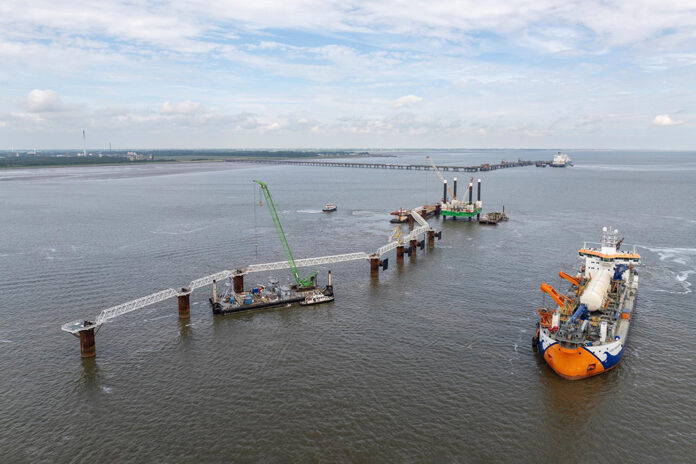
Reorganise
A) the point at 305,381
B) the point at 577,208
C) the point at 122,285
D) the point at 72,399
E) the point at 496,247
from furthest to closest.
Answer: the point at 577,208
the point at 496,247
the point at 122,285
the point at 305,381
the point at 72,399

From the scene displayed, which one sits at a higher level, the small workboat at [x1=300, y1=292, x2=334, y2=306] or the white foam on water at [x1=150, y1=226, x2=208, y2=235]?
the white foam on water at [x1=150, y1=226, x2=208, y2=235]

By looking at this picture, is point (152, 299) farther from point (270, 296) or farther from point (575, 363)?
point (575, 363)

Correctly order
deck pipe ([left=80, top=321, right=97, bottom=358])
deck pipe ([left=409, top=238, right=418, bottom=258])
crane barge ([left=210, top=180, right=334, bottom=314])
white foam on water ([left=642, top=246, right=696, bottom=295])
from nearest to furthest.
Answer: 1. deck pipe ([left=80, top=321, right=97, bottom=358])
2. crane barge ([left=210, top=180, right=334, bottom=314])
3. white foam on water ([left=642, top=246, right=696, bottom=295])
4. deck pipe ([left=409, top=238, right=418, bottom=258])

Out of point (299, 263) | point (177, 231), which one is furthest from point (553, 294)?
point (177, 231)

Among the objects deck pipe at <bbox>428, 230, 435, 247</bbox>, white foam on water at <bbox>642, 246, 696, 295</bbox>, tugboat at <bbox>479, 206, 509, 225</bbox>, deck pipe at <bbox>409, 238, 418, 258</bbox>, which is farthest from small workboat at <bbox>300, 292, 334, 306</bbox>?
tugboat at <bbox>479, 206, 509, 225</bbox>

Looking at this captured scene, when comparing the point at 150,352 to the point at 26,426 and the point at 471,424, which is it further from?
the point at 471,424

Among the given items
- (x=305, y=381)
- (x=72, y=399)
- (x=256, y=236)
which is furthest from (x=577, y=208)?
(x=72, y=399)

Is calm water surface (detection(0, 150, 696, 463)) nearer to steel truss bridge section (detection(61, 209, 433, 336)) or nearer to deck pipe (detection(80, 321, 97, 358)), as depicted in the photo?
deck pipe (detection(80, 321, 97, 358))
